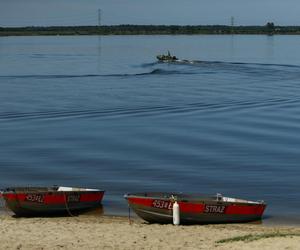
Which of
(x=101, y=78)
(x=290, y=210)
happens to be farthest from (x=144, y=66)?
(x=290, y=210)

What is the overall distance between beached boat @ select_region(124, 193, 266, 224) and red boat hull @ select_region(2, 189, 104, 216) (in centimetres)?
224

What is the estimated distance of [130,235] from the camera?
63.8 feet

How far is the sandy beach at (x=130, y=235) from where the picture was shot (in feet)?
58.7

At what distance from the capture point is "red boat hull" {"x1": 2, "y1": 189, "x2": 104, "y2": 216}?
22.2 m

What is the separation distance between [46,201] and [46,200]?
4cm

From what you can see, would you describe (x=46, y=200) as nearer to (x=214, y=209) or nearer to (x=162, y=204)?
(x=162, y=204)

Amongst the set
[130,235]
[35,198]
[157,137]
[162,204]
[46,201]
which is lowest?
[157,137]

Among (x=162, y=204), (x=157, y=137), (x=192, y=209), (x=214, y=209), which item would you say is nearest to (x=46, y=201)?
(x=162, y=204)

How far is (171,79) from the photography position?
76562 mm

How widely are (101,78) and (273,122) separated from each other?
3553 cm

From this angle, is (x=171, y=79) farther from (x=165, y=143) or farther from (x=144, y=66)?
(x=165, y=143)

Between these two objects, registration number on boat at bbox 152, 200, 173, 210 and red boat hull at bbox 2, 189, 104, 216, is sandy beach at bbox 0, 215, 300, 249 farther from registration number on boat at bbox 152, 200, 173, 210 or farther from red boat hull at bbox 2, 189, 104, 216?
registration number on boat at bbox 152, 200, 173, 210

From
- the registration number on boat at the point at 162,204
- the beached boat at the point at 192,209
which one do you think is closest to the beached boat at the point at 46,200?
the beached boat at the point at 192,209

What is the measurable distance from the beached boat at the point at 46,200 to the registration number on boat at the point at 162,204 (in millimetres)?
2995
